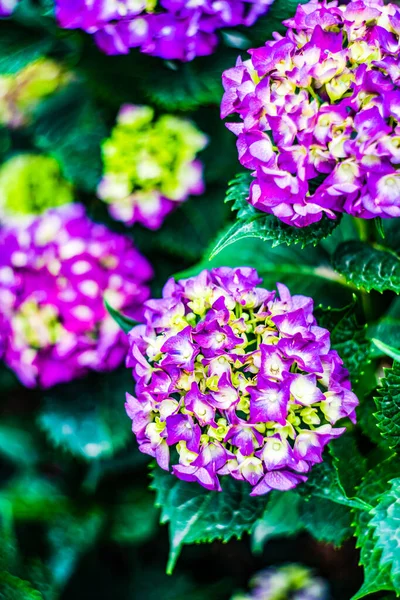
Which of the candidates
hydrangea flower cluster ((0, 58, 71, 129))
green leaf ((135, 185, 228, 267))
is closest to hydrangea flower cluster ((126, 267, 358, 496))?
green leaf ((135, 185, 228, 267))

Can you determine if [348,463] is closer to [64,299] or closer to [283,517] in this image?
[283,517]

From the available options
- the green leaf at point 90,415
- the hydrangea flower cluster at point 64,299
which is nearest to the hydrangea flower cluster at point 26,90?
the hydrangea flower cluster at point 64,299

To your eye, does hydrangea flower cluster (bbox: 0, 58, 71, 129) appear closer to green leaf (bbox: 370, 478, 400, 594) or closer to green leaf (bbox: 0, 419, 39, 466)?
green leaf (bbox: 0, 419, 39, 466)

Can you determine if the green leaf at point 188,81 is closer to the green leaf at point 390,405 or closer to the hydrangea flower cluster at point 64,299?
the hydrangea flower cluster at point 64,299

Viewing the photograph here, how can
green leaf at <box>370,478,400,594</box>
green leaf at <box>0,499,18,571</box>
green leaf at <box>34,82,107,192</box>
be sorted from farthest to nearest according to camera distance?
green leaf at <box>34,82,107,192</box> → green leaf at <box>0,499,18,571</box> → green leaf at <box>370,478,400,594</box>

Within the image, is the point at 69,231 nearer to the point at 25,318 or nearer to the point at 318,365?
the point at 25,318

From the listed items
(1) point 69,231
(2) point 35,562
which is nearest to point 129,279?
(1) point 69,231
